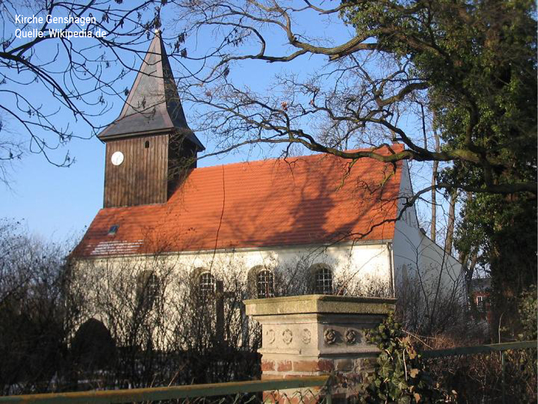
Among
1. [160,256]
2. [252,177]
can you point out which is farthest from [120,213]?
[160,256]

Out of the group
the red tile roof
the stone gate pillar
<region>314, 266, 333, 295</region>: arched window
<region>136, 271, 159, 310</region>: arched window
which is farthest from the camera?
the red tile roof

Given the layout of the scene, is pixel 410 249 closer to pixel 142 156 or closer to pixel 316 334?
pixel 142 156

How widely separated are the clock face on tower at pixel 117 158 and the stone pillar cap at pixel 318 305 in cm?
2797

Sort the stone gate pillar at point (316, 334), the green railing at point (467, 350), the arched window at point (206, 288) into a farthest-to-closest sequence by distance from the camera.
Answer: the arched window at point (206, 288) → the green railing at point (467, 350) → the stone gate pillar at point (316, 334)

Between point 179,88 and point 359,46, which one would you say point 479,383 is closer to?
point 179,88

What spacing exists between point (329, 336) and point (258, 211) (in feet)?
73.3

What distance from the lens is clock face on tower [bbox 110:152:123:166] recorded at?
30.7 m

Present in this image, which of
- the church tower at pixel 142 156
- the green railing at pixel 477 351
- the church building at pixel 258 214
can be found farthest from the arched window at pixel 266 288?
the church tower at pixel 142 156

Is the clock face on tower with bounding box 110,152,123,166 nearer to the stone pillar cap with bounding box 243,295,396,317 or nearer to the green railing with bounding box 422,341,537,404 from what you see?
the green railing with bounding box 422,341,537,404

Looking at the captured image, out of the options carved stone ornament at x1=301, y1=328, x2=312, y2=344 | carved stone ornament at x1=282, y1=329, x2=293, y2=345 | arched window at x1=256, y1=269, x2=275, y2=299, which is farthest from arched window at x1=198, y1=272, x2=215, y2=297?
carved stone ornament at x1=301, y1=328, x2=312, y2=344

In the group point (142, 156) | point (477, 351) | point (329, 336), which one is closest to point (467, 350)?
point (477, 351)

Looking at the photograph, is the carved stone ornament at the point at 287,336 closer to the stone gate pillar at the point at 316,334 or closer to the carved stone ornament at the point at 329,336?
the stone gate pillar at the point at 316,334

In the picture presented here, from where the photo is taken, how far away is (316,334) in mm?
3521

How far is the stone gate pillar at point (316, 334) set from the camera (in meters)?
3.53
